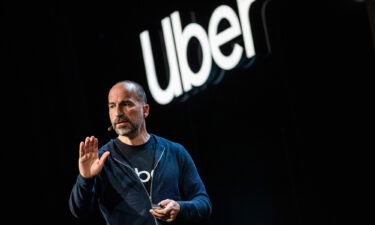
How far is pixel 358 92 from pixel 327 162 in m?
0.43

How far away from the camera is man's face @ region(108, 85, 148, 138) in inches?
97.0

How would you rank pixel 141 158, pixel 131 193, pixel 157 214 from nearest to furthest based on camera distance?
pixel 157 214 → pixel 131 193 → pixel 141 158

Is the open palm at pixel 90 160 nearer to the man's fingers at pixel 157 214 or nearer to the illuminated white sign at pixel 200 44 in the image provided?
the man's fingers at pixel 157 214

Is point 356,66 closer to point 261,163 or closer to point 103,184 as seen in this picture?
point 261,163

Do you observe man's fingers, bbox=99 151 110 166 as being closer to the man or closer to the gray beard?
the man

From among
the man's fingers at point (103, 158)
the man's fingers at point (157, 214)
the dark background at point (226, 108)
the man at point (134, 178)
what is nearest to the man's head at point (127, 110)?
the man at point (134, 178)

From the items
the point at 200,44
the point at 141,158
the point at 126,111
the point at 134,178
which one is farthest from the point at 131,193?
the point at 200,44

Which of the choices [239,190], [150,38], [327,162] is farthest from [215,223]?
[150,38]

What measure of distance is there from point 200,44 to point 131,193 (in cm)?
166

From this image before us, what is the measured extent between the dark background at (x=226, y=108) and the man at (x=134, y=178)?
808 millimetres

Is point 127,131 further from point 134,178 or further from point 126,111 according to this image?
point 134,178

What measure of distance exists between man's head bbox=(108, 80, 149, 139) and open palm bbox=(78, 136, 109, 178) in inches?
8.5

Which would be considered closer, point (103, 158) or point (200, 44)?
point (103, 158)

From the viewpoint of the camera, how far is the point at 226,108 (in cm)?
352
